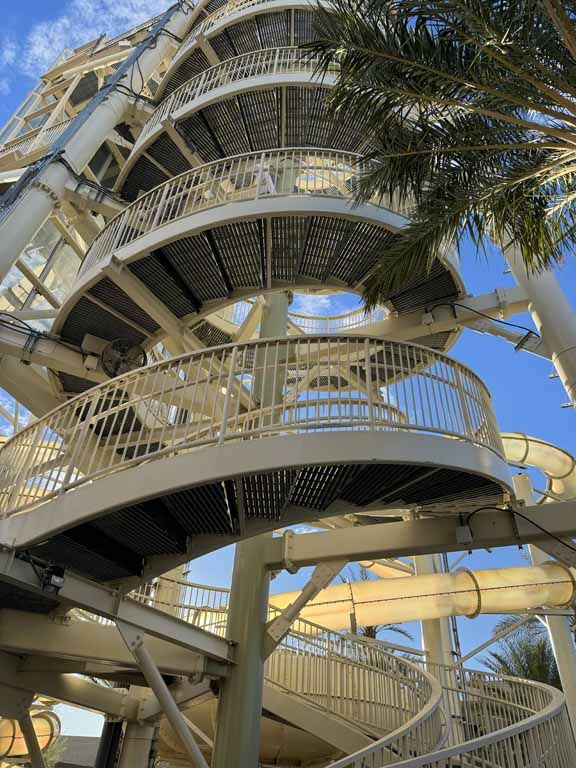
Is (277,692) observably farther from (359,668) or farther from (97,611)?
(97,611)

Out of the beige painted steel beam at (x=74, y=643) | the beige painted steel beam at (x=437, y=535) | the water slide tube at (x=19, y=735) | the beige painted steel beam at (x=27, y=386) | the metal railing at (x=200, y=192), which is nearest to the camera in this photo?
the beige painted steel beam at (x=437, y=535)

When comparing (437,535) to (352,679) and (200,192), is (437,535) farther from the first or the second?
(200,192)

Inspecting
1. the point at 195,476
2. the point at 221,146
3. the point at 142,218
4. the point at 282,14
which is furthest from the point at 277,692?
the point at 282,14

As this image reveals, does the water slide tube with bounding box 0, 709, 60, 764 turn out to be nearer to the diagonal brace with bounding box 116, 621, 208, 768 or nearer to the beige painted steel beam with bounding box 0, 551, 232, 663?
the diagonal brace with bounding box 116, 621, 208, 768

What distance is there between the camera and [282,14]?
13719 mm

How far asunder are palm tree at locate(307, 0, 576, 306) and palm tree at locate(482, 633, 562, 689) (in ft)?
72.6


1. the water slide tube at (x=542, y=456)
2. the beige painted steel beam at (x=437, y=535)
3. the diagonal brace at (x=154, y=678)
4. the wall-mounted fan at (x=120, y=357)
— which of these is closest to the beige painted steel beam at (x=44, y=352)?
the wall-mounted fan at (x=120, y=357)

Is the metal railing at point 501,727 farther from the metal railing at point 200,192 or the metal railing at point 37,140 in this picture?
the metal railing at point 37,140

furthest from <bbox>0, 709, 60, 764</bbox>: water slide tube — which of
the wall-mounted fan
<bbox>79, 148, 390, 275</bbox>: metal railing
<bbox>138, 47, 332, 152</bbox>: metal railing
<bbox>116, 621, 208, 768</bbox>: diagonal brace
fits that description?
<bbox>138, 47, 332, 152</bbox>: metal railing

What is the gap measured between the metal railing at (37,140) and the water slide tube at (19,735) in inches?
530

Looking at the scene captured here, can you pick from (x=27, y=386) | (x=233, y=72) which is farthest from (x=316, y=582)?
(x=233, y=72)

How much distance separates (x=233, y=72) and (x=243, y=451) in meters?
9.69

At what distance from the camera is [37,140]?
15.8 metres

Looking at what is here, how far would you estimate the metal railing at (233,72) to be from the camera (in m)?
11.3
